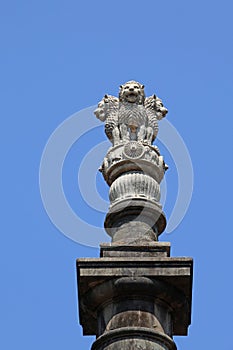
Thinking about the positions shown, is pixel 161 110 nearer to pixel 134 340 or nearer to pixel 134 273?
pixel 134 273

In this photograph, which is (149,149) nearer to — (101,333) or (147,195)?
(147,195)

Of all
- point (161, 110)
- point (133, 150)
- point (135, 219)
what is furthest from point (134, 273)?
point (161, 110)

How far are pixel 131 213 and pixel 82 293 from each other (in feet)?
7.58

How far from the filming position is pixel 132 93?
21.2 metres

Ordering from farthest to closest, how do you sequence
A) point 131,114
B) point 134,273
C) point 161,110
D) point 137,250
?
point 161,110 < point 131,114 < point 137,250 < point 134,273

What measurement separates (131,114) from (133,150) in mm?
1415

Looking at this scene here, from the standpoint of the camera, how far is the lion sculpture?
67.2ft

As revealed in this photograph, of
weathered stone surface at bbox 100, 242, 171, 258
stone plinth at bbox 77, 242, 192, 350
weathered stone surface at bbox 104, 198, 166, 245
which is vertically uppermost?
weathered stone surface at bbox 104, 198, 166, 245

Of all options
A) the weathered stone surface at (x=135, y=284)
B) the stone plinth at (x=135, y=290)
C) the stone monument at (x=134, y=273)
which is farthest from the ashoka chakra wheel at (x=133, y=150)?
the weathered stone surface at (x=135, y=284)

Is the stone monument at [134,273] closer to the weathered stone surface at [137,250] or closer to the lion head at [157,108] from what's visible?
the weathered stone surface at [137,250]

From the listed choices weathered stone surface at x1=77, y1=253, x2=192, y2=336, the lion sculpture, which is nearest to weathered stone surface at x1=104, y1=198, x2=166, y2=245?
weathered stone surface at x1=77, y1=253, x2=192, y2=336

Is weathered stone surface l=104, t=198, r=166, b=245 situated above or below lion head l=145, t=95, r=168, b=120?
below

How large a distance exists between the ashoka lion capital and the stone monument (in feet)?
0.06

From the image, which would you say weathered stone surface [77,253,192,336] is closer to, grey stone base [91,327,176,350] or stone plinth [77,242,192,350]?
stone plinth [77,242,192,350]
